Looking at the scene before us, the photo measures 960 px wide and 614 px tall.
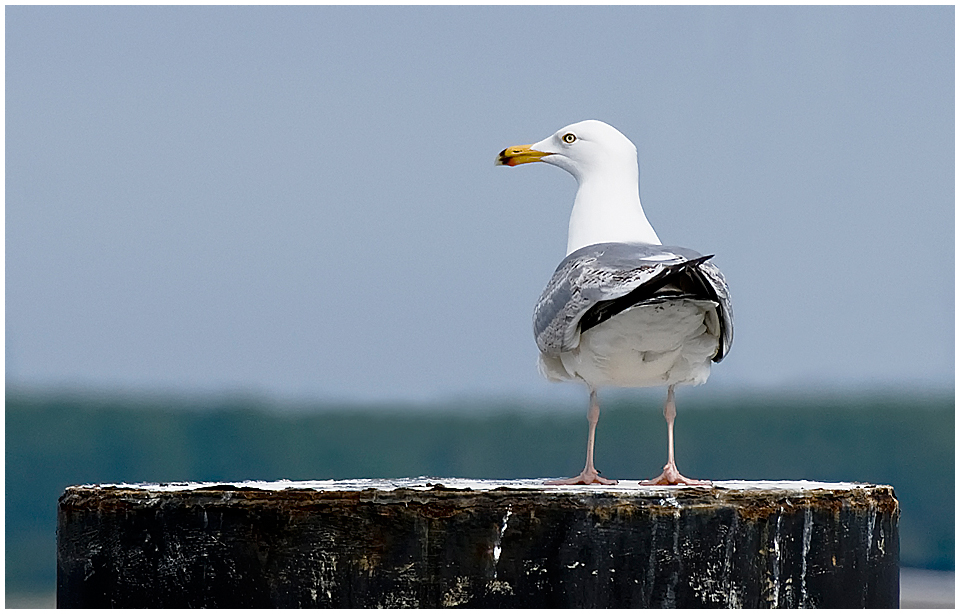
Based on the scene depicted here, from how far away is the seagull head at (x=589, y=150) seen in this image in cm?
425

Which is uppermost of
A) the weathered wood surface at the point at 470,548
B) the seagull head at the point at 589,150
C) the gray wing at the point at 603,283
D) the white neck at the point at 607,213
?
the seagull head at the point at 589,150

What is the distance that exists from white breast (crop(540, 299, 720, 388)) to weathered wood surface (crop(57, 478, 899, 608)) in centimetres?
51

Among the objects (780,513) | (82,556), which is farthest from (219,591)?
(780,513)

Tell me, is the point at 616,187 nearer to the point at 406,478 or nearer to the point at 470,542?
the point at 406,478

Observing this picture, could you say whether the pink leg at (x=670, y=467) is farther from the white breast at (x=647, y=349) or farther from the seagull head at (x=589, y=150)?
the seagull head at (x=589, y=150)

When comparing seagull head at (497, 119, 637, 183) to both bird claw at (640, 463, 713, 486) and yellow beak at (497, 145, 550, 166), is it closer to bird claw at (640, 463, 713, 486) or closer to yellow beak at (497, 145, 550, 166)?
yellow beak at (497, 145, 550, 166)

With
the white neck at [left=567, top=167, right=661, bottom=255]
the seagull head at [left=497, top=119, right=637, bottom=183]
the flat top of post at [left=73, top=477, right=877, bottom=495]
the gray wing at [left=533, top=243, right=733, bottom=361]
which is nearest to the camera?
the flat top of post at [left=73, top=477, right=877, bottom=495]

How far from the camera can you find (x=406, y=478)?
13.3 feet

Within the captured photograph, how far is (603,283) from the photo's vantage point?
11.2ft

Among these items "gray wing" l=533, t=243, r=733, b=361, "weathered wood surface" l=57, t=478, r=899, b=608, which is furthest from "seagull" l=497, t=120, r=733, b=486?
"weathered wood surface" l=57, t=478, r=899, b=608

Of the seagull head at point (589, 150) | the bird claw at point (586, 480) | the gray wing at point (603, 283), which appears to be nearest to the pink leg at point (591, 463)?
the bird claw at point (586, 480)

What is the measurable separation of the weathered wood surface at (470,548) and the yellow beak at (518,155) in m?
1.58

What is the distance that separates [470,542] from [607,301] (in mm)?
793

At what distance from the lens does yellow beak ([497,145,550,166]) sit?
4.47m
